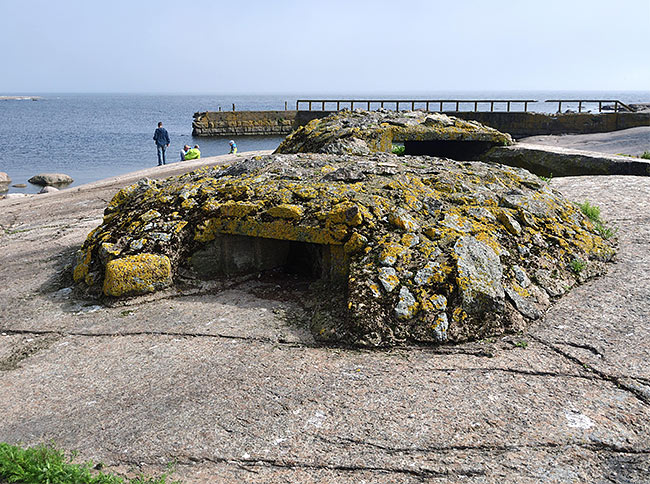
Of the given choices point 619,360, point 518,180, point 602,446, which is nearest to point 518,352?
point 619,360

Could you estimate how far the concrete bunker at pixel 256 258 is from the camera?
215 inches

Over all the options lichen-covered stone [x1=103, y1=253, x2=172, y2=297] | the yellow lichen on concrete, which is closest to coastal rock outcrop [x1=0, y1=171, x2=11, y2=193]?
lichen-covered stone [x1=103, y1=253, x2=172, y2=297]

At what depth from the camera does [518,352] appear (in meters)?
3.96

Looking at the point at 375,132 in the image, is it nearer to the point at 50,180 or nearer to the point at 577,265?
the point at 577,265

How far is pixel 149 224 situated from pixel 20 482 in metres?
3.12

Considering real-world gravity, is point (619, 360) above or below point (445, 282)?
below

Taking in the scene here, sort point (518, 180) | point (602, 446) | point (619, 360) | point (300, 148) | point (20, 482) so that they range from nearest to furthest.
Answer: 1. point (20, 482)
2. point (602, 446)
3. point (619, 360)
4. point (518, 180)
5. point (300, 148)

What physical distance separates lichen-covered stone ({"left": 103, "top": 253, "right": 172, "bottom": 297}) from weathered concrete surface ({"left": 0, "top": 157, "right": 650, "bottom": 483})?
0.15 metres

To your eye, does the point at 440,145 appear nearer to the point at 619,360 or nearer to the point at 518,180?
the point at 518,180

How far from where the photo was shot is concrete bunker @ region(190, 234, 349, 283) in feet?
17.9

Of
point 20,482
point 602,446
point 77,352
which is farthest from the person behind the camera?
point 77,352

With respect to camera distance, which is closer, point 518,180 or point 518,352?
point 518,352

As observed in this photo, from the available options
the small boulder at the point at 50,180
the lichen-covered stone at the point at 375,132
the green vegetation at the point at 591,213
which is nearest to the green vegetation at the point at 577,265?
the green vegetation at the point at 591,213

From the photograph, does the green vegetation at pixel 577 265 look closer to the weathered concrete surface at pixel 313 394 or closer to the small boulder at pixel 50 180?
the weathered concrete surface at pixel 313 394
